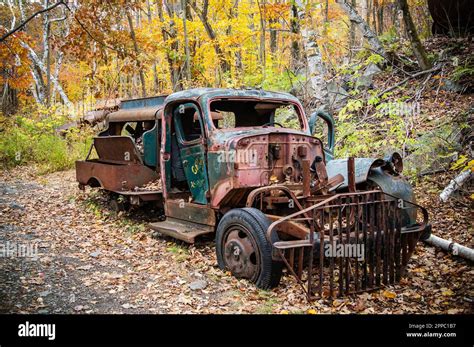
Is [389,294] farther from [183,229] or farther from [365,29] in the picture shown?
[365,29]

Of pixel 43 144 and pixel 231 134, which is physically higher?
pixel 231 134

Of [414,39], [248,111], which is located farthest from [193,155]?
[414,39]

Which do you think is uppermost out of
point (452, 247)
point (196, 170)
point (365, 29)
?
point (365, 29)

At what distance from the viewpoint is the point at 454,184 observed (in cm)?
636

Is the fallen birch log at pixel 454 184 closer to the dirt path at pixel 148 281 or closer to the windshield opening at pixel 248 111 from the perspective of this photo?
the dirt path at pixel 148 281

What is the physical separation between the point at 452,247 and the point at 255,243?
2.54 meters

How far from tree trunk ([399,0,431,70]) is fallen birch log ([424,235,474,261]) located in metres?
5.31

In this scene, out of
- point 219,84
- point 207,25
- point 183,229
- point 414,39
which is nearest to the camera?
point 183,229

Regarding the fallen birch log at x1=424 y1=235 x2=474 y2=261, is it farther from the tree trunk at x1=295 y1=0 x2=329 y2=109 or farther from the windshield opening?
the tree trunk at x1=295 y1=0 x2=329 y2=109

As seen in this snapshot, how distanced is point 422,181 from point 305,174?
320 cm

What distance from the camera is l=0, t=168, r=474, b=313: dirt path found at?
433 centimetres

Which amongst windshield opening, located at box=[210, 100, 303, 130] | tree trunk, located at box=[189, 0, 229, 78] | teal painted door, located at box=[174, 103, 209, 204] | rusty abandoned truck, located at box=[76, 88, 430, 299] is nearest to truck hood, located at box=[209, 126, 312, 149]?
rusty abandoned truck, located at box=[76, 88, 430, 299]

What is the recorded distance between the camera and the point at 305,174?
5000 millimetres
